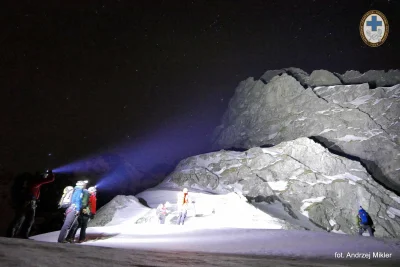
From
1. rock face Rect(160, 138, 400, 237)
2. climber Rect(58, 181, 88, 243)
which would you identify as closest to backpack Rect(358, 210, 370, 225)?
climber Rect(58, 181, 88, 243)

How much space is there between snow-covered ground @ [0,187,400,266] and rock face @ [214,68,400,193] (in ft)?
119

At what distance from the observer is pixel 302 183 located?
42.8 meters

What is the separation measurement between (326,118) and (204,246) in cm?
5663

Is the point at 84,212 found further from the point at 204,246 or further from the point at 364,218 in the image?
the point at 364,218

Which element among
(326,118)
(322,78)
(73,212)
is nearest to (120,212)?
(73,212)

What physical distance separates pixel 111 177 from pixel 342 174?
190 ft

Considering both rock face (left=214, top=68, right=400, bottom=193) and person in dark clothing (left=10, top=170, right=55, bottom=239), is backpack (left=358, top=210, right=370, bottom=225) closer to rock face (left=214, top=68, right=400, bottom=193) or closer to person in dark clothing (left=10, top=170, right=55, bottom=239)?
person in dark clothing (left=10, top=170, right=55, bottom=239)

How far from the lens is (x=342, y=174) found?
42844 mm

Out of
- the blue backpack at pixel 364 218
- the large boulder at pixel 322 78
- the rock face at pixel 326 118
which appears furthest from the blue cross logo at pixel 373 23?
the large boulder at pixel 322 78

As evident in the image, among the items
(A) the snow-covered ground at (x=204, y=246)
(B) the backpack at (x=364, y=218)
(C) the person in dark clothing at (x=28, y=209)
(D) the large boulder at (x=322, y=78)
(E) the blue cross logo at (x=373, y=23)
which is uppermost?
(D) the large boulder at (x=322, y=78)

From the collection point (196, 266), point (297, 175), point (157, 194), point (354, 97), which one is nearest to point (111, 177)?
point (157, 194)

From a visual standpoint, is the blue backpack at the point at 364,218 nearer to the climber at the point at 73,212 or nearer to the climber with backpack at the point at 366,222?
the climber with backpack at the point at 366,222

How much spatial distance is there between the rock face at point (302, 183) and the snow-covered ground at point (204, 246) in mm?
16622

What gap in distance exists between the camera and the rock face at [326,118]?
50.3 m
